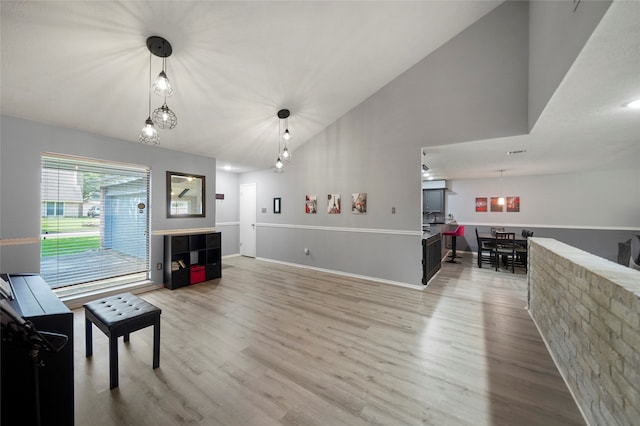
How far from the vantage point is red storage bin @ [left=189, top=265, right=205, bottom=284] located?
4676 mm

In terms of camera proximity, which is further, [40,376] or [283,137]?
[283,137]

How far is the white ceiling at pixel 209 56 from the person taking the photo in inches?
89.8

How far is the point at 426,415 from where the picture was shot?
1.71 metres

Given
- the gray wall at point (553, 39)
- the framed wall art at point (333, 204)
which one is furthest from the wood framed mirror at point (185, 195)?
the gray wall at point (553, 39)

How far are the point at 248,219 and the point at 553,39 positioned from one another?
22.7 feet

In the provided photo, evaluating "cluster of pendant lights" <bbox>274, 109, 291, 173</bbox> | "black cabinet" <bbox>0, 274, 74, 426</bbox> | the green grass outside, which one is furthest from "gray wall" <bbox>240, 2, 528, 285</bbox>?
"black cabinet" <bbox>0, 274, 74, 426</bbox>

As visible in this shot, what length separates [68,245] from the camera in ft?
11.6

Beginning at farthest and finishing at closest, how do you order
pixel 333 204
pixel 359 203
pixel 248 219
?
pixel 248 219 < pixel 333 204 < pixel 359 203

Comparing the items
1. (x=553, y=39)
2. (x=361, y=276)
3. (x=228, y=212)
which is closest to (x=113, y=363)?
(x=361, y=276)

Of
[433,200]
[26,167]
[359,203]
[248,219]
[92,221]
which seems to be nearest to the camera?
[26,167]

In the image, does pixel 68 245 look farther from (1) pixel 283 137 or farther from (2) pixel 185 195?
(1) pixel 283 137

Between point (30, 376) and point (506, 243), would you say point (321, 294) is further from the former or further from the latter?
point (506, 243)

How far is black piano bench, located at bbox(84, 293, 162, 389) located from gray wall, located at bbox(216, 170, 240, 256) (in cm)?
473

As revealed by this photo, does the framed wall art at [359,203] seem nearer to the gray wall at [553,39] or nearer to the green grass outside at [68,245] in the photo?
the gray wall at [553,39]
